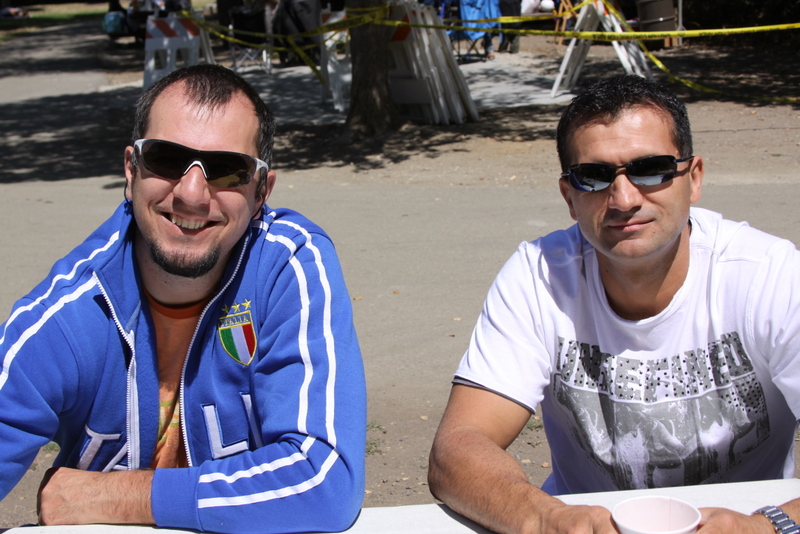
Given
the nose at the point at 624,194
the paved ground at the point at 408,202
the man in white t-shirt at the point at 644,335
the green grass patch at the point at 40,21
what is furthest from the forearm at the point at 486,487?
the green grass patch at the point at 40,21

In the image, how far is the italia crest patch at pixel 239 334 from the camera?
2262 millimetres

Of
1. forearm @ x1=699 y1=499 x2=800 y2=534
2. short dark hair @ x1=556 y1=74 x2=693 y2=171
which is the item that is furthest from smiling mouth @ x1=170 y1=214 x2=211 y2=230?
forearm @ x1=699 y1=499 x2=800 y2=534

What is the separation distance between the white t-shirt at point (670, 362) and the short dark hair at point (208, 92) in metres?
0.84

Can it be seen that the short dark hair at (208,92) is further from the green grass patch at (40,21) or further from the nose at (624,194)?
the green grass patch at (40,21)

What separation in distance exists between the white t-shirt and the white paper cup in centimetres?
59

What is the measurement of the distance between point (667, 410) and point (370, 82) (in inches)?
351

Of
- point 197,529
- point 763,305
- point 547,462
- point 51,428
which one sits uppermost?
point 763,305

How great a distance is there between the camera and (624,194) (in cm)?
219

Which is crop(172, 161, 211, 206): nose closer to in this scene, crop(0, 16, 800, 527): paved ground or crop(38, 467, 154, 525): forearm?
crop(38, 467, 154, 525): forearm

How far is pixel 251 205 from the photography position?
7.77 feet

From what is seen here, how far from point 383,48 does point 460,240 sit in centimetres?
469

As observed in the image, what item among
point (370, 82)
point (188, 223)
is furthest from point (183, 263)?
point (370, 82)

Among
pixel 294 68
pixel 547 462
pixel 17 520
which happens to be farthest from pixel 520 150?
pixel 294 68

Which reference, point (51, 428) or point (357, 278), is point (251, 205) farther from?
point (357, 278)
